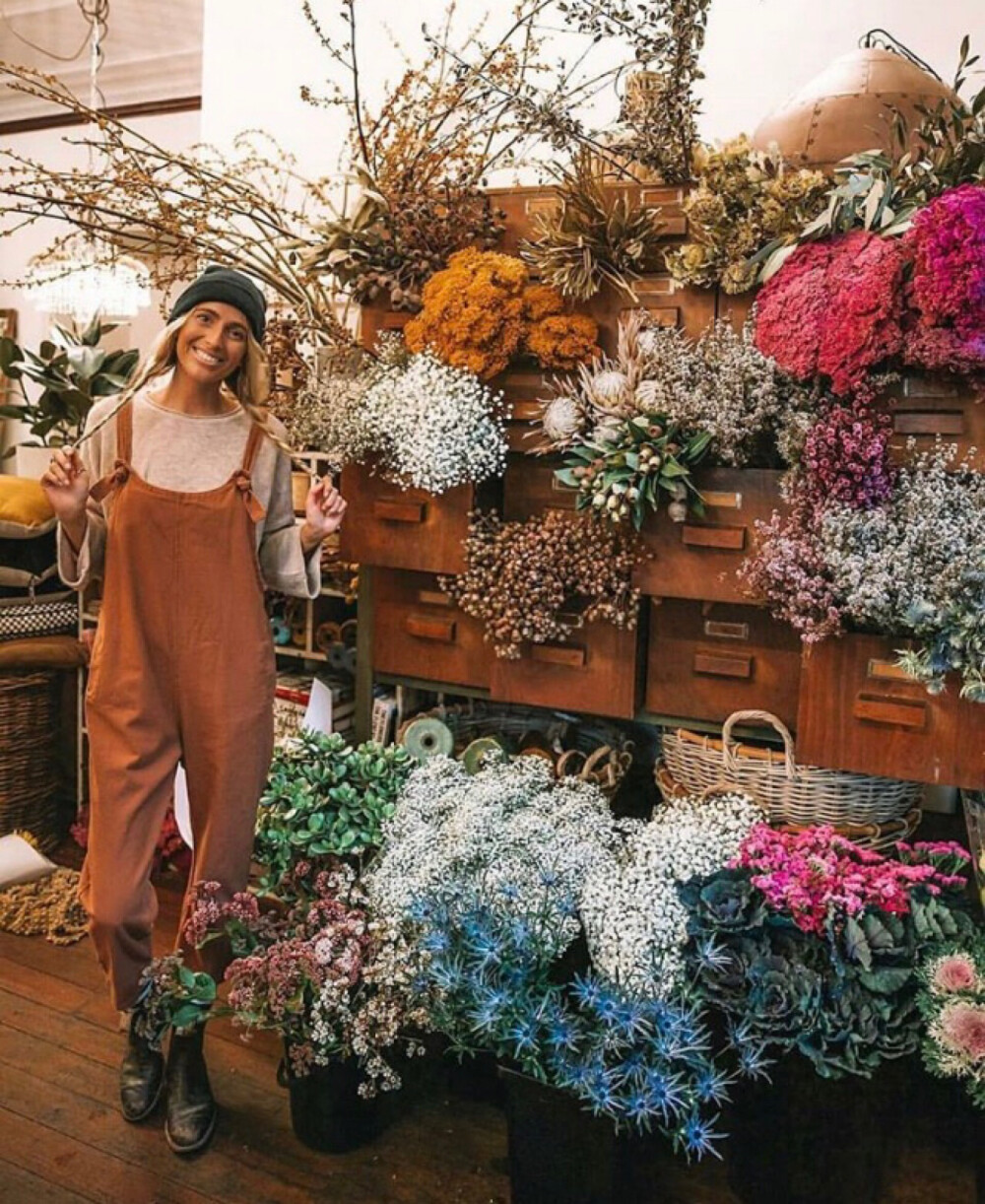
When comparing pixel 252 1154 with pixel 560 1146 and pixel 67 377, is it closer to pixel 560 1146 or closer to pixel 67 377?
pixel 560 1146

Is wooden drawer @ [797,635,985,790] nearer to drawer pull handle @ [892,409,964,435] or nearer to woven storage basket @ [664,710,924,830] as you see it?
woven storage basket @ [664,710,924,830]

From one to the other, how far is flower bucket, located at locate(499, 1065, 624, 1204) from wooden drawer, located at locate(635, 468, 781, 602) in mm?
1017

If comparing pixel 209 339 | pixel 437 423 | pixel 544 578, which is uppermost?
pixel 209 339

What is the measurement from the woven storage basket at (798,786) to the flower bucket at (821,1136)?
57 cm

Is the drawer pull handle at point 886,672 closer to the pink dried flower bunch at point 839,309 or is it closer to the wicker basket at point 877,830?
the wicker basket at point 877,830

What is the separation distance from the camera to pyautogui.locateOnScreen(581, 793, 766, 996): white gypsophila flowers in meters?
1.82

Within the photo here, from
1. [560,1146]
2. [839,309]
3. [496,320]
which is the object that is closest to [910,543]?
[839,309]

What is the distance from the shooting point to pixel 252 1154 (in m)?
2.11

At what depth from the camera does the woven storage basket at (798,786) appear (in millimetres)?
2275

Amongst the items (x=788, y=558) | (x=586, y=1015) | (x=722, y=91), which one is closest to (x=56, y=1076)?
(x=586, y=1015)

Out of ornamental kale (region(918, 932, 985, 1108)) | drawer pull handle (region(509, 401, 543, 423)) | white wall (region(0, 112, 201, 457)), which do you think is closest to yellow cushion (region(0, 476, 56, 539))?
white wall (region(0, 112, 201, 457))

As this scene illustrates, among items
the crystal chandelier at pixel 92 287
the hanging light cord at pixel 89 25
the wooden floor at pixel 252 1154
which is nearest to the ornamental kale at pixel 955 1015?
the wooden floor at pixel 252 1154

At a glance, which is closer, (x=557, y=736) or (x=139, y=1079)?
(x=139, y=1079)

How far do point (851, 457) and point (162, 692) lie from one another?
4.70 ft
